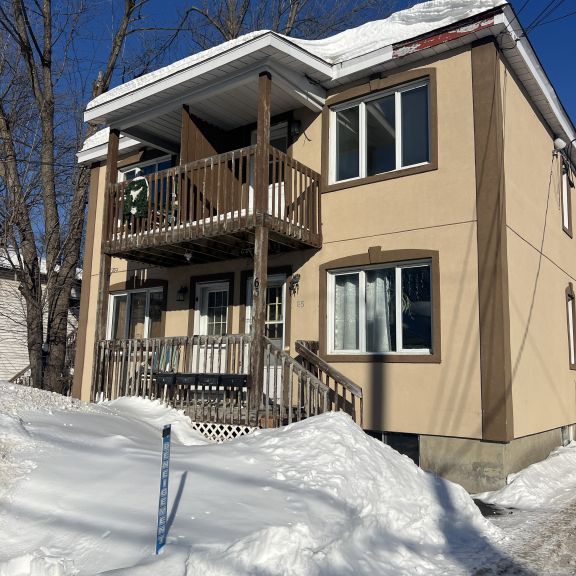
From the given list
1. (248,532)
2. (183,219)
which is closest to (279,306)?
(183,219)

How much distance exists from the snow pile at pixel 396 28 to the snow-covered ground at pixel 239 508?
6.50m

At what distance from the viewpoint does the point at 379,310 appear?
9828mm

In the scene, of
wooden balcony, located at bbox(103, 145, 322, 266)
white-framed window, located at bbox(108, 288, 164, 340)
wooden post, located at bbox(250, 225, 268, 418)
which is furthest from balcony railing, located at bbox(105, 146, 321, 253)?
white-framed window, located at bbox(108, 288, 164, 340)

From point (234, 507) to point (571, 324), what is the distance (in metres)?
10.3

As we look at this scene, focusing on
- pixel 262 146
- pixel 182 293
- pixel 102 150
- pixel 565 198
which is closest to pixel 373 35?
pixel 262 146

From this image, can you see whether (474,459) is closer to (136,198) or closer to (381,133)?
(381,133)

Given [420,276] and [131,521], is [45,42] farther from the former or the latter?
A: [131,521]

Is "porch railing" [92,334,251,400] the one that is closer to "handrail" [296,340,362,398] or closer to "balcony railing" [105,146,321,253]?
"handrail" [296,340,362,398]

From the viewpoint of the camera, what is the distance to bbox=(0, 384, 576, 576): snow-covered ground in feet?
13.3

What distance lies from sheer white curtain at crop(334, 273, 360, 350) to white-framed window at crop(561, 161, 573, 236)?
5.53m

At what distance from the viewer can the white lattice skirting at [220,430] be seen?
9.08 m

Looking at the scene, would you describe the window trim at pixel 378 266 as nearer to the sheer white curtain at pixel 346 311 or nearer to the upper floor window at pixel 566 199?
the sheer white curtain at pixel 346 311

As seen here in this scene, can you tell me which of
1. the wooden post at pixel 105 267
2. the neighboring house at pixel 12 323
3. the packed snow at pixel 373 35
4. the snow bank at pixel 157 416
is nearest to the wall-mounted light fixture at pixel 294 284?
the snow bank at pixel 157 416

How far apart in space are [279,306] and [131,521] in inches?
276
